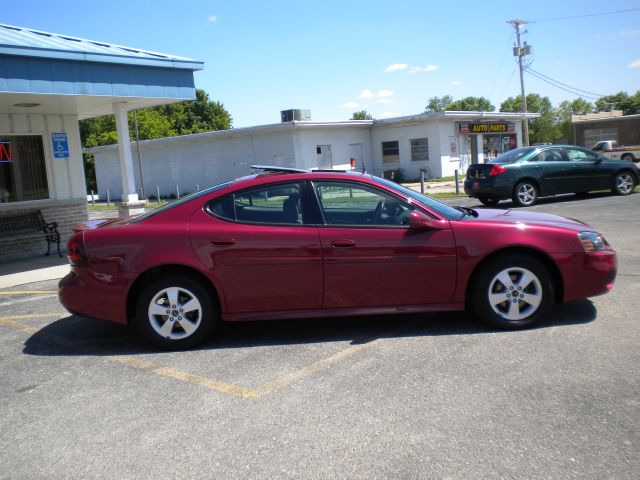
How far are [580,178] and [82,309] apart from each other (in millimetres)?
13580

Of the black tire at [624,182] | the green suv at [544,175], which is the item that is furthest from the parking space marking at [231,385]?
the black tire at [624,182]

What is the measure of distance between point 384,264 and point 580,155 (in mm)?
12405

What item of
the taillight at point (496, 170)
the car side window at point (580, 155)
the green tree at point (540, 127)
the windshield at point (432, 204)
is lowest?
the windshield at point (432, 204)

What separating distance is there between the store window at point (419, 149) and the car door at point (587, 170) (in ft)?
53.9

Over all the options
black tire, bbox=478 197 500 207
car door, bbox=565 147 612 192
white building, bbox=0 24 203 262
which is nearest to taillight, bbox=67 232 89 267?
white building, bbox=0 24 203 262

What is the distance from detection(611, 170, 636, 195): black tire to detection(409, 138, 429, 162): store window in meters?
16.4

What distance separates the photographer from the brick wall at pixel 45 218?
37.7ft

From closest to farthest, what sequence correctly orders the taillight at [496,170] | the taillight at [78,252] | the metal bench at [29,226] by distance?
the taillight at [78,252]
the metal bench at [29,226]
the taillight at [496,170]

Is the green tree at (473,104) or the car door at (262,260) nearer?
the car door at (262,260)

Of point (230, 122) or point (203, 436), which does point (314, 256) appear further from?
point (230, 122)

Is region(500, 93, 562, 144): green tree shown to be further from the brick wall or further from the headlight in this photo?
the headlight

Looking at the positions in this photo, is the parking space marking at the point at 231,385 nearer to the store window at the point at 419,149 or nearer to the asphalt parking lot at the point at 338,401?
the asphalt parking lot at the point at 338,401

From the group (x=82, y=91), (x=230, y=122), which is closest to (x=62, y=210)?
(x=82, y=91)

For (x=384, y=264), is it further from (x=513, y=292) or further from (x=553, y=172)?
(x=553, y=172)
